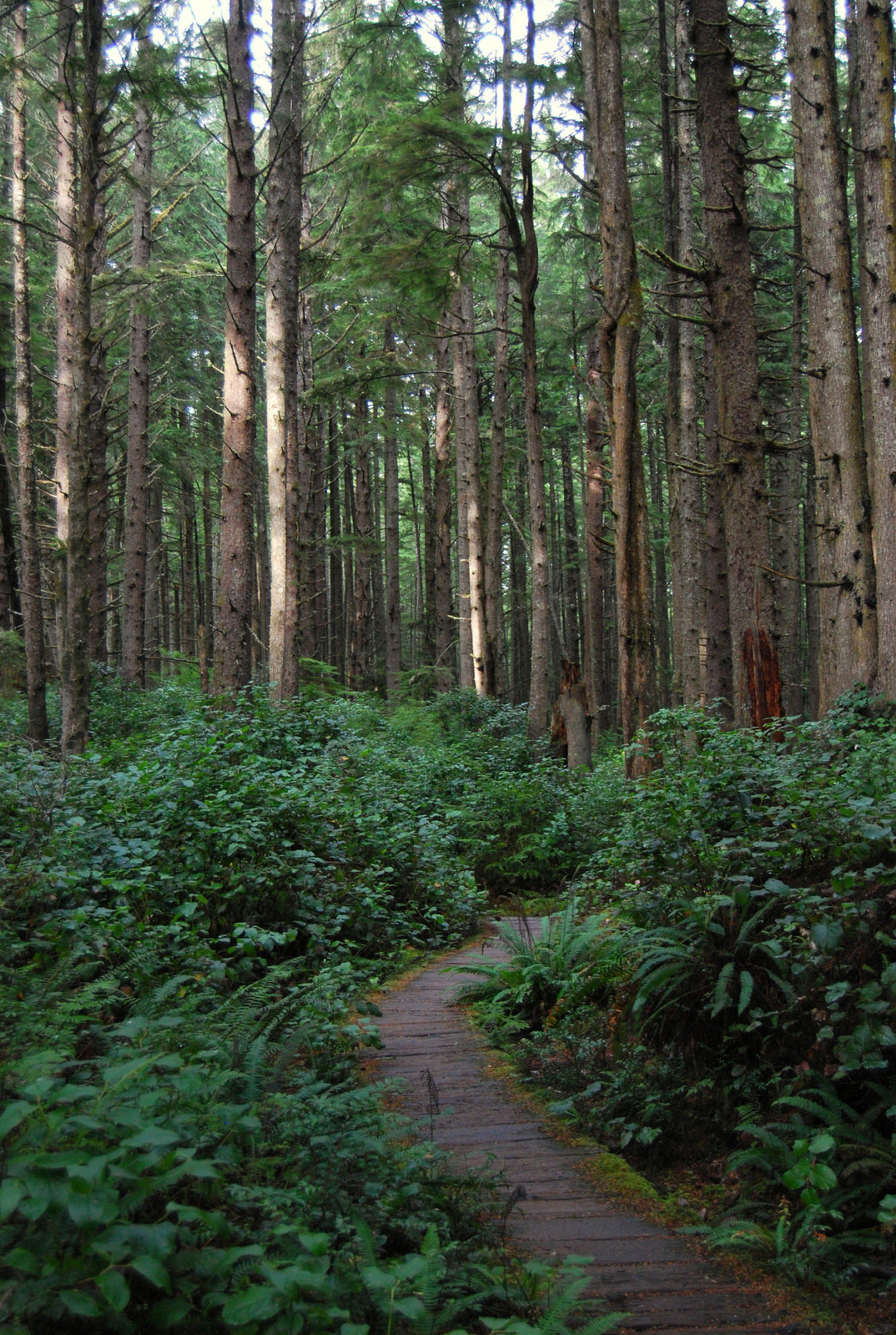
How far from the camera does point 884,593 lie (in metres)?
9.18

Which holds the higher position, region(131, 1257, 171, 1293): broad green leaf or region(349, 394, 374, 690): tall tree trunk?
region(349, 394, 374, 690): tall tree trunk

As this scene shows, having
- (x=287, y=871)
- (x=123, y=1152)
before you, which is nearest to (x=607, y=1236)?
(x=123, y=1152)

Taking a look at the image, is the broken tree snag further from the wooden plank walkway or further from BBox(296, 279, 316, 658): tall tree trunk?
the wooden plank walkway

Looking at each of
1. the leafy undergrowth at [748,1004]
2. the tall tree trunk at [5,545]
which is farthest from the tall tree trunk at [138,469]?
the leafy undergrowth at [748,1004]

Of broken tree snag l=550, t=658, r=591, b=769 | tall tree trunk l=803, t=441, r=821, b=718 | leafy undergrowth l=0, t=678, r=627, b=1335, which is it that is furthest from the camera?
tall tree trunk l=803, t=441, r=821, b=718

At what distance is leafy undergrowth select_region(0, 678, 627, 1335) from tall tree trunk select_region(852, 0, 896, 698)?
18.0 feet

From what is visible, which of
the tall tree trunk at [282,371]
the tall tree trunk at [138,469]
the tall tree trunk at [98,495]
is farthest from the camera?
the tall tree trunk at [138,469]

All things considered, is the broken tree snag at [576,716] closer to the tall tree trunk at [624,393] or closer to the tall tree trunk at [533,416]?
the tall tree trunk at [533,416]

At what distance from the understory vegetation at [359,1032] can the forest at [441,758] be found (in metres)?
0.02

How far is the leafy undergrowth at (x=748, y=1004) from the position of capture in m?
3.46

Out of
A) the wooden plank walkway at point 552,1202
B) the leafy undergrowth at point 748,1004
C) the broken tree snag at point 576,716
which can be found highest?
the broken tree snag at point 576,716

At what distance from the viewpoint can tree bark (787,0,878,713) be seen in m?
9.52

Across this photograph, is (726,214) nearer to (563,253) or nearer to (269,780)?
(269,780)

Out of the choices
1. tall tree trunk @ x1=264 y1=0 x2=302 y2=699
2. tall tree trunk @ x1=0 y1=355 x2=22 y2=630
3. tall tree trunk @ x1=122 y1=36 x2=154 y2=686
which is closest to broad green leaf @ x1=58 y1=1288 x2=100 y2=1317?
tall tree trunk @ x1=264 y1=0 x2=302 y2=699
